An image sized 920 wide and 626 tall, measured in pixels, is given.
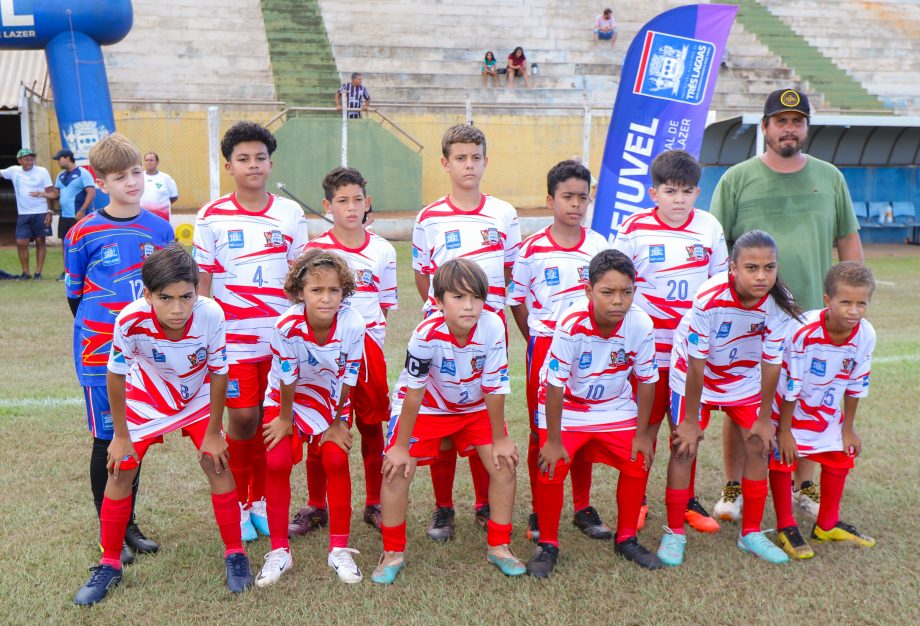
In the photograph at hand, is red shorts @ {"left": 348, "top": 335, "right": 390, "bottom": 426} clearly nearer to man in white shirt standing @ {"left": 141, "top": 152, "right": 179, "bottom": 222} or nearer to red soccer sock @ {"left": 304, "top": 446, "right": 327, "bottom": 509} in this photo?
red soccer sock @ {"left": 304, "top": 446, "right": 327, "bottom": 509}

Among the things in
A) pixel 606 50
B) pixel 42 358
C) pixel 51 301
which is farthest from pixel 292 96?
pixel 42 358

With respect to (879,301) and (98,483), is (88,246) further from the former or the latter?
(879,301)

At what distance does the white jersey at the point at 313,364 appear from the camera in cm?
385

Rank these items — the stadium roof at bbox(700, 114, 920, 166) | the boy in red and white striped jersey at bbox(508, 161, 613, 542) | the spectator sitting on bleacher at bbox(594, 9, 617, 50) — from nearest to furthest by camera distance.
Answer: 1. the boy in red and white striped jersey at bbox(508, 161, 613, 542)
2. the stadium roof at bbox(700, 114, 920, 166)
3. the spectator sitting on bleacher at bbox(594, 9, 617, 50)

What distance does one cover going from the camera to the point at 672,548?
405 centimetres

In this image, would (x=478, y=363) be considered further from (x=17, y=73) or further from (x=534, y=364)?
(x=17, y=73)

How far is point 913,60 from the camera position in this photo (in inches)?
1018

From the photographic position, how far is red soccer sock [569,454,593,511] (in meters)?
4.43

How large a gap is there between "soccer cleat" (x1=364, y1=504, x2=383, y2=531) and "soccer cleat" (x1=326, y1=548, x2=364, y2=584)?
468 millimetres

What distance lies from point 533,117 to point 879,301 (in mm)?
10427

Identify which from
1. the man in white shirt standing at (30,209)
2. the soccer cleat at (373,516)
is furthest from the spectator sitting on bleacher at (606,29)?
the soccer cleat at (373,516)

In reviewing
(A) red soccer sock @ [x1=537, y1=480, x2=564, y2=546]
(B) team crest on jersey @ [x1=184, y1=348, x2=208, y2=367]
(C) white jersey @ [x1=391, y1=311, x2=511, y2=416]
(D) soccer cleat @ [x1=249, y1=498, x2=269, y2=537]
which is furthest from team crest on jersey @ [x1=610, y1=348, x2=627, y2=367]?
(D) soccer cleat @ [x1=249, y1=498, x2=269, y2=537]

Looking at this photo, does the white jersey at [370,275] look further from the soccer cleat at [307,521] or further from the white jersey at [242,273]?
the soccer cleat at [307,521]

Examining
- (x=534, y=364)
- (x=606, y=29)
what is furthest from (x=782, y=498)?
(x=606, y=29)
